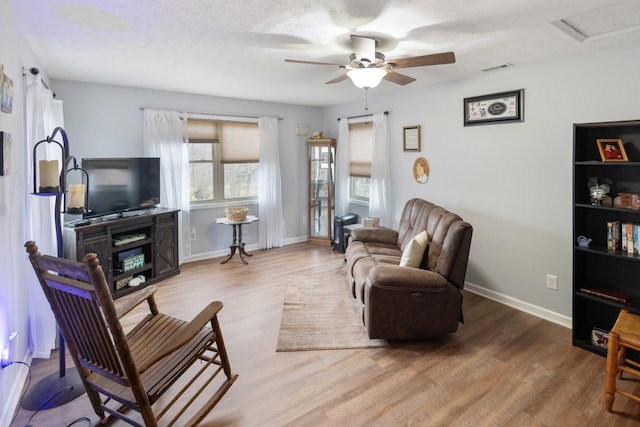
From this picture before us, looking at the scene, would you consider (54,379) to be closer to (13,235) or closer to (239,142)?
(13,235)

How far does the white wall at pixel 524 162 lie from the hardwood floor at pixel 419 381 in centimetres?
52

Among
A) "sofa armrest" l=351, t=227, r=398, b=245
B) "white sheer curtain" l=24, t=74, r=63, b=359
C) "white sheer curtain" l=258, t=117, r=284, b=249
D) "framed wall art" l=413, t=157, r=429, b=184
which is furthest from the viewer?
"white sheer curtain" l=258, t=117, r=284, b=249

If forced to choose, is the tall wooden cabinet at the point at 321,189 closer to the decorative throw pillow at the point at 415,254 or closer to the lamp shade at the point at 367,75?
the decorative throw pillow at the point at 415,254

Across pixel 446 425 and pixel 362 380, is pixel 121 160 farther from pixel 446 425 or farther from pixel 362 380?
pixel 446 425

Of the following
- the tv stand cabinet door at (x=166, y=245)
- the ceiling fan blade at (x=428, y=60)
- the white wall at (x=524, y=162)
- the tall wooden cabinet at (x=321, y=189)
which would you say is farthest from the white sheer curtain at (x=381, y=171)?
the tv stand cabinet door at (x=166, y=245)

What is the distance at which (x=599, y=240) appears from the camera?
285cm

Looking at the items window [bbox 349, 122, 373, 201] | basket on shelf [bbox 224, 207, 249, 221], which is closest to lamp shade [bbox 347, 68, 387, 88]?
window [bbox 349, 122, 373, 201]

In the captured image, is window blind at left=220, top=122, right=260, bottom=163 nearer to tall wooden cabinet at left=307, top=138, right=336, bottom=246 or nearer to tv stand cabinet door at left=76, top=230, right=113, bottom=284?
tall wooden cabinet at left=307, top=138, right=336, bottom=246

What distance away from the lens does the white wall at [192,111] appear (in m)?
4.13

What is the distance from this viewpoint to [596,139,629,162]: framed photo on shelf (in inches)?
101

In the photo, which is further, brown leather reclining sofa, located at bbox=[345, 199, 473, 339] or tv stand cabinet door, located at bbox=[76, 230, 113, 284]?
tv stand cabinet door, located at bbox=[76, 230, 113, 284]

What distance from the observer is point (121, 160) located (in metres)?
4.01

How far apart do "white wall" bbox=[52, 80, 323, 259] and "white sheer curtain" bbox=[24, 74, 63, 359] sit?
144cm

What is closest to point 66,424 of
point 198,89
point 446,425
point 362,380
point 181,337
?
point 181,337
